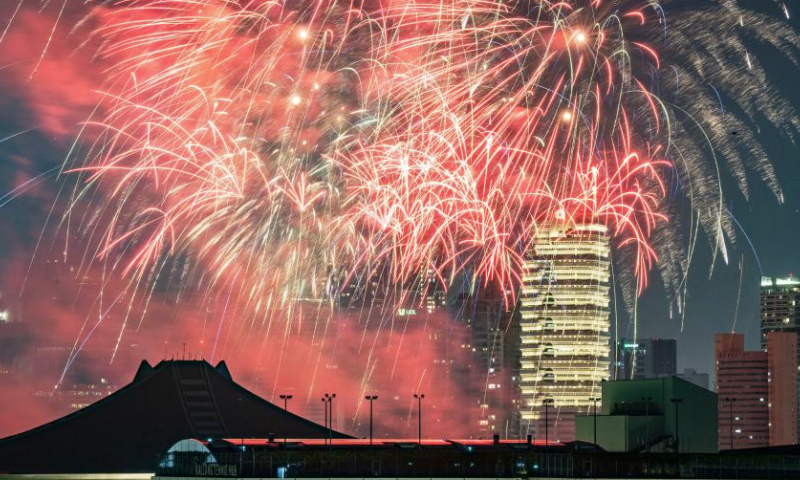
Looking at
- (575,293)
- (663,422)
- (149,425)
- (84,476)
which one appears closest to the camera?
(663,422)

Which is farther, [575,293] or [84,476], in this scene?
[575,293]

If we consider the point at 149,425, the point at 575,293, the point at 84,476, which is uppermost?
the point at 575,293

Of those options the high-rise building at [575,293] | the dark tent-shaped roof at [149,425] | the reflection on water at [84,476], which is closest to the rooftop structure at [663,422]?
the dark tent-shaped roof at [149,425]

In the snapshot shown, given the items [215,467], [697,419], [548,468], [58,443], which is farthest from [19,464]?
[697,419]

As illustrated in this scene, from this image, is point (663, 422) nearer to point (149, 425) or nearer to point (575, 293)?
point (149, 425)

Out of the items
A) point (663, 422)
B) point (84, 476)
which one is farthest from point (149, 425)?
point (663, 422)

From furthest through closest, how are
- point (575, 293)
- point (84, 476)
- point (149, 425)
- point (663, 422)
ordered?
point (575, 293) < point (149, 425) < point (84, 476) < point (663, 422)

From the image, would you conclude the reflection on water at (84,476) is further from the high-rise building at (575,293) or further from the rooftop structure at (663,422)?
the high-rise building at (575,293)

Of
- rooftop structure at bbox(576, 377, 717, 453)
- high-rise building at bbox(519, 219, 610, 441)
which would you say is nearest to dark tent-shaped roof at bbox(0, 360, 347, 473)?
rooftop structure at bbox(576, 377, 717, 453)

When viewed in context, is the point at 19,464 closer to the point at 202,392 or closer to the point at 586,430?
the point at 202,392
